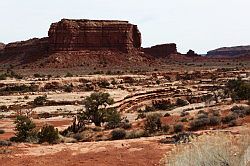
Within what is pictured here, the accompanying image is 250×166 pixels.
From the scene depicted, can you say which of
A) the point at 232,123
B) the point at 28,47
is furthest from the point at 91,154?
the point at 28,47

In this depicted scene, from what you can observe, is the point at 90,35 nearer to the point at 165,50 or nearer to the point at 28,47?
A: the point at 28,47

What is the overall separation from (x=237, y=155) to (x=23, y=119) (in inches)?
605

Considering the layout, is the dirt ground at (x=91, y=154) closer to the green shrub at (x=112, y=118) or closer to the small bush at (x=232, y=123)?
the small bush at (x=232, y=123)

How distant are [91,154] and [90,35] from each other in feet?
310

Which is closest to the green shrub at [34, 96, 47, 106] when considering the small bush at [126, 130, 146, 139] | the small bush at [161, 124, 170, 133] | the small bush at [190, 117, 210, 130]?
the small bush at [161, 124, 170, 133]

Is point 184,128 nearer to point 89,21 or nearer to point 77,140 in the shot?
point 77,140

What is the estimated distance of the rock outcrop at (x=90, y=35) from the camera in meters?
105

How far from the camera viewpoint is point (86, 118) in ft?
90.4

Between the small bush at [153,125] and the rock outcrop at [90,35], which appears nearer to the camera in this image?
the small bush at [153,125]

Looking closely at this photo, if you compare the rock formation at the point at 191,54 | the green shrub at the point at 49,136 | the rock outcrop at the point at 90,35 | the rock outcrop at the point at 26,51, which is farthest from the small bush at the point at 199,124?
the rock formation at the point at 191,54

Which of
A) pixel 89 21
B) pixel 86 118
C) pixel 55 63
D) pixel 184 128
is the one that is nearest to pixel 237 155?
pixel 184 128

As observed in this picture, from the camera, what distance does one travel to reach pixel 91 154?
15.5 metres

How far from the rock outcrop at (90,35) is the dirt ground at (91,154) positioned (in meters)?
87.7

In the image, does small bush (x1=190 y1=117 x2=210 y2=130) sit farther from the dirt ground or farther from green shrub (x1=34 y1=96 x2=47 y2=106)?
green shrub (x1=34 y1=96 x2=47 y2=106)
